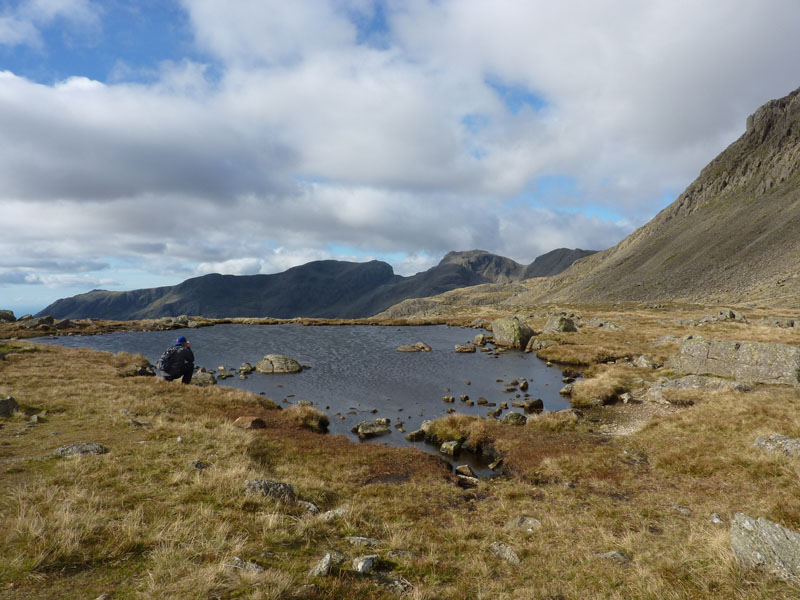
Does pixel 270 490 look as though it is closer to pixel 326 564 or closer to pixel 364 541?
pixel 364 541

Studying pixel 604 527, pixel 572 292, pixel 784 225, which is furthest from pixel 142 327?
pixel 784 225

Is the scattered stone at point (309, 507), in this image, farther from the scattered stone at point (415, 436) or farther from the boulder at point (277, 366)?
the boulder at point (277, 366)

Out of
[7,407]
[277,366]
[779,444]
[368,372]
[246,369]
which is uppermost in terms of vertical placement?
[7,407]

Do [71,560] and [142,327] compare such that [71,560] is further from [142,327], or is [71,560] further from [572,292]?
[572,292]

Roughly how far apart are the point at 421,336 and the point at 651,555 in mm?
66792

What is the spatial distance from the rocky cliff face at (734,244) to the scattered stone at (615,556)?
364 feet

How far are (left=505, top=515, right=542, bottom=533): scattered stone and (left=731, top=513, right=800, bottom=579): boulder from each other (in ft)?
15.8

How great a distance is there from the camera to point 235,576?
22.3 ft

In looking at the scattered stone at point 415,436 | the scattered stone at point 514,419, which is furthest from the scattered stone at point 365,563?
the scattered stone at point 514,419

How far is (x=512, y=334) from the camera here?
59.9 metres

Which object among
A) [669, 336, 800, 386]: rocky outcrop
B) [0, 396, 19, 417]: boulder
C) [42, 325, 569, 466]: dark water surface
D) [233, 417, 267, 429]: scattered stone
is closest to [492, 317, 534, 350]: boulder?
[42, 325, 569, 466]: dark water surface

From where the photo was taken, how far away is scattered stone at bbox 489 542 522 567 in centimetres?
936

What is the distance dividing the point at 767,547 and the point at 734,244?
17928 centimetres

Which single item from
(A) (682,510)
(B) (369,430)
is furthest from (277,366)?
(A) (682,510)
